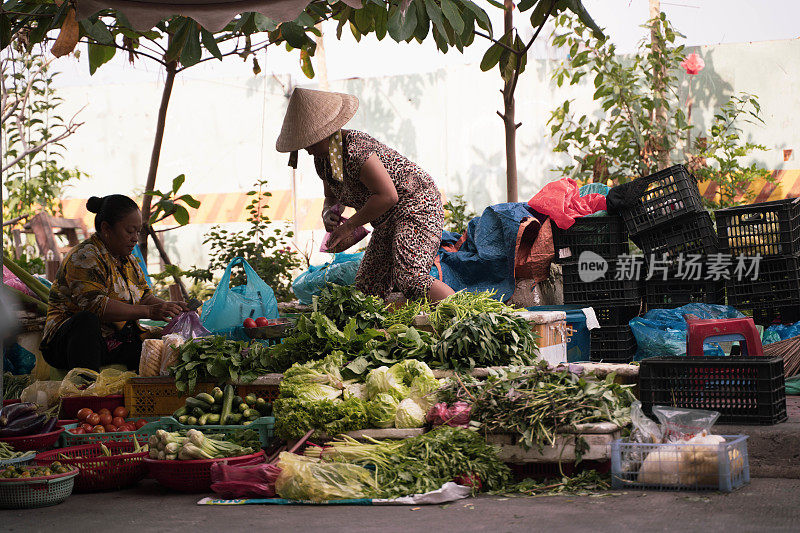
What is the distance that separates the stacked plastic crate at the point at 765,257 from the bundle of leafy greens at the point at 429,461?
3675mm

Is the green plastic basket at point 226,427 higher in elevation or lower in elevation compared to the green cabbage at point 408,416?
lower

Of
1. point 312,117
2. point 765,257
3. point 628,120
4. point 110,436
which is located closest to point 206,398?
point 110,436

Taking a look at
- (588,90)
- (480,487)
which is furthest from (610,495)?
(588,90)

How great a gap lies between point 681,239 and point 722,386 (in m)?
2.72

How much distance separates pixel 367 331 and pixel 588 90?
7.95 meters

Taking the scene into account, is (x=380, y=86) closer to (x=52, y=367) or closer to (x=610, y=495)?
(x=52, y=367)

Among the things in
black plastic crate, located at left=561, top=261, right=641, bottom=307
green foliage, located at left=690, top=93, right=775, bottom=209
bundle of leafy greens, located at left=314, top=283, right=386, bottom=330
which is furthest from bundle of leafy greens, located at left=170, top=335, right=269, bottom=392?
green foliage, located at left=690, top=93, right=775, bottom=209

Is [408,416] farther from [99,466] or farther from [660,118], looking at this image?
[660,118]

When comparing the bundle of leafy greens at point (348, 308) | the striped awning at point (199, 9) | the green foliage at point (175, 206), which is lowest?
the bundle of leafy greens at point (348, 308)

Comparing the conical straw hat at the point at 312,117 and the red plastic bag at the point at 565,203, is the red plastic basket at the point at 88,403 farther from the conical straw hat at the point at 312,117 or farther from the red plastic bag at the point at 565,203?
the red plastic bag at the point at 565,203

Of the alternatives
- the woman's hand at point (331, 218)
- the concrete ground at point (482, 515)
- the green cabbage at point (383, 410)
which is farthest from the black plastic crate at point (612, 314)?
the green cabbage at point (383, 410)

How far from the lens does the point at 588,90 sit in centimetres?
1161

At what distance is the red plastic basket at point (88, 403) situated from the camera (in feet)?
Result: 16.5

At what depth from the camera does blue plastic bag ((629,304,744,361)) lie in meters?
6.36
